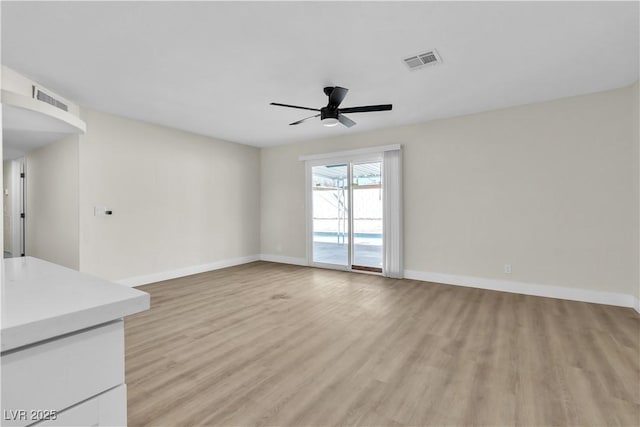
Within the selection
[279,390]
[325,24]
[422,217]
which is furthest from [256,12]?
[422,217]

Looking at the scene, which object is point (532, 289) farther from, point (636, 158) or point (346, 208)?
point (346, 208)

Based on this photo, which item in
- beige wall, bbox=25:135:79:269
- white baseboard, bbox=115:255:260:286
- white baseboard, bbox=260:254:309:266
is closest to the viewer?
beige wall, bbox=25:135:79:269

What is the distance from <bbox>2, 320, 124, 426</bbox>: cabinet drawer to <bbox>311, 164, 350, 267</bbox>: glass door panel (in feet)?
17.2

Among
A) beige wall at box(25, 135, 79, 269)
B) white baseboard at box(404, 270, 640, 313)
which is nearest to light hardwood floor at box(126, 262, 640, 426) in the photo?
white baseboard at box(404, 270, 640, 313)

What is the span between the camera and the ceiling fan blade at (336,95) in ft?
10.4

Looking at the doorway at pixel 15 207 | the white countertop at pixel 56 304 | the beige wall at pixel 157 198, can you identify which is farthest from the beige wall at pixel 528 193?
the doorway at pixel 15 207

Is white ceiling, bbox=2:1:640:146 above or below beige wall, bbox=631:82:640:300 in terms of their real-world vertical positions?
above

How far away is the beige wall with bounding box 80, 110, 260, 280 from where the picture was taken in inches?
170

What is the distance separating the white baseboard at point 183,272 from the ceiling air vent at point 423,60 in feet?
14.7

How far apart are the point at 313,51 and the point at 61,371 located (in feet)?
9.41

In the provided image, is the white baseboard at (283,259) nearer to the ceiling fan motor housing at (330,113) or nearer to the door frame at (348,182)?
the door frame at (348,182)

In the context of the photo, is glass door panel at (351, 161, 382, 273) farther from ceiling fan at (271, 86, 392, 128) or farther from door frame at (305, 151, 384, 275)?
ceiling fan at (271, 86, 392, 128)

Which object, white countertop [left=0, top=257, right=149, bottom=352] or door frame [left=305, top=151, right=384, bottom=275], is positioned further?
door frame [left=305, top=151, right=384, bottom=275]

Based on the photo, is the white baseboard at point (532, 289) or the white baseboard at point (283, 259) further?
the white baseboard at point (283, 259)
